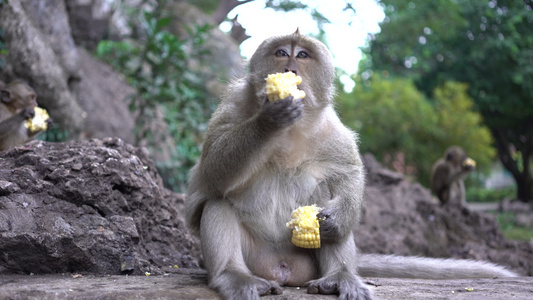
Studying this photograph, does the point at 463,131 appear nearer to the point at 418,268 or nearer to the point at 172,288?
the point at 418,268

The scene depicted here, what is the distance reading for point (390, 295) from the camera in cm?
308

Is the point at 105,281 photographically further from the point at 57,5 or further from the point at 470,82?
the point at 470,82

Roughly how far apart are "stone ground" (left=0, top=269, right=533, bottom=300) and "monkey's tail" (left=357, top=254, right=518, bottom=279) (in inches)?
13.9

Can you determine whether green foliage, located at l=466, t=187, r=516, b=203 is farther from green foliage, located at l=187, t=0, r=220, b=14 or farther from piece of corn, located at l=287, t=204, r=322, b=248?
piece of corn, located at l=287, t=204, r=322, b=248

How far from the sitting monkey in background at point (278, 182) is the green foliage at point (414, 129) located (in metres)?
14.6

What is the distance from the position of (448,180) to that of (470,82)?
8.32 metres

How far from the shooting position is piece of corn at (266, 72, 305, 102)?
9.59ft

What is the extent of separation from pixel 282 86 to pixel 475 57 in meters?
16.2

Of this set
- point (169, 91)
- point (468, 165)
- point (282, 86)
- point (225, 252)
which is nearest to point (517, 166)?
point (468, 165)

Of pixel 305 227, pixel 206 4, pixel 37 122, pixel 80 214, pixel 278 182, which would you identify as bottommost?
pixel 305 227

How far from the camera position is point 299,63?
325 centimetres

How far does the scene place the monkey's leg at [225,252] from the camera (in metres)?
2.99

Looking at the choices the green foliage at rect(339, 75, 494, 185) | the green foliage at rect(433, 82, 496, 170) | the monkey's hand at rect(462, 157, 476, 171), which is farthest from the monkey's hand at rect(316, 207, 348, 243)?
the green foliage at rect(433, 82, 496, 170)

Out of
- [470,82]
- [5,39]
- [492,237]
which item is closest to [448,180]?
[492,237]
